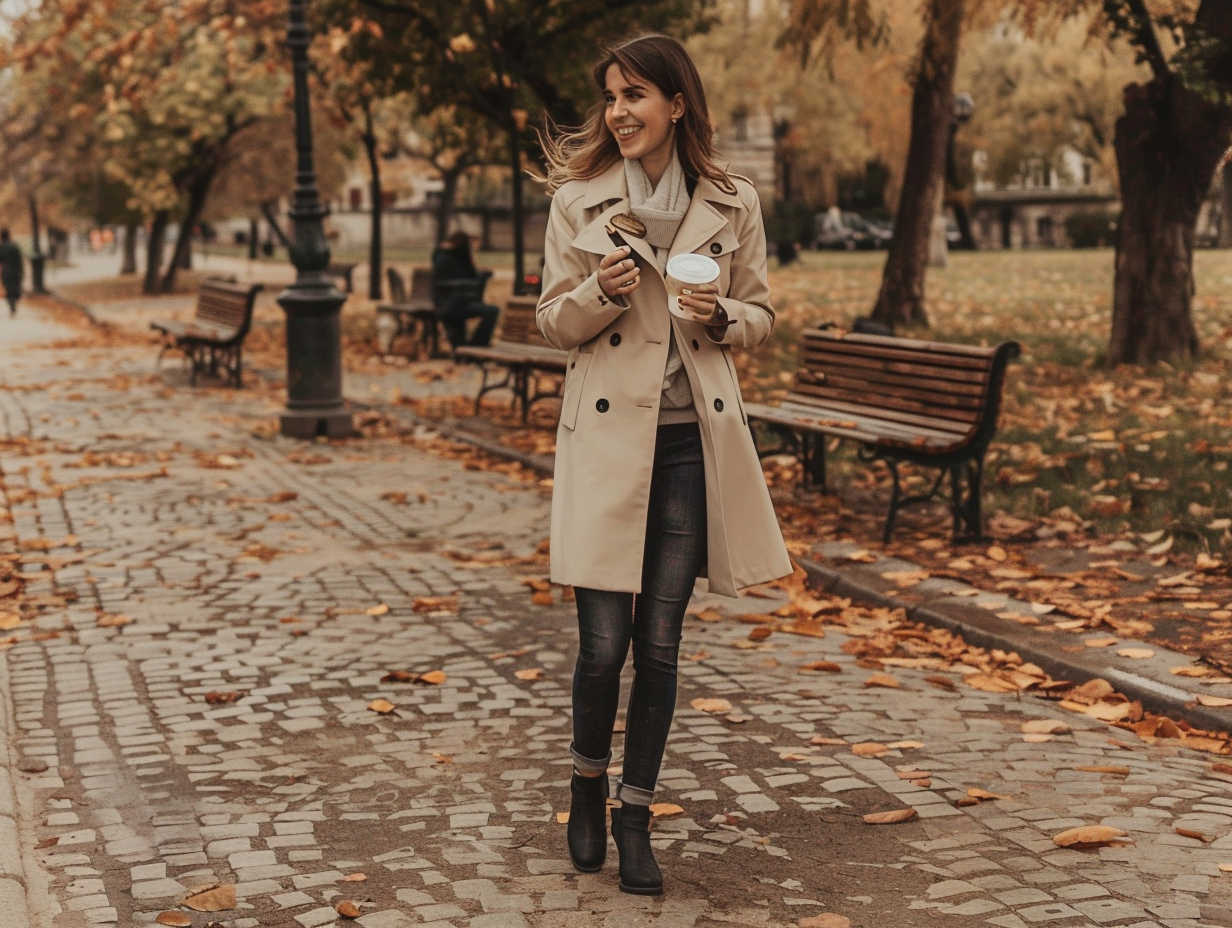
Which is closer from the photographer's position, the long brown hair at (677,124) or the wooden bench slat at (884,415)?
the long brown hair at (677,124)

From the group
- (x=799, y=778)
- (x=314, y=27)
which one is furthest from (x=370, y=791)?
(x=314, y=27)

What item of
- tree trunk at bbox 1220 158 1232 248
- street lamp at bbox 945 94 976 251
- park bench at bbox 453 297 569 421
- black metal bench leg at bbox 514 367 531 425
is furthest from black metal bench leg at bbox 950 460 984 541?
tree trunk at bbox 1220 158 1232 248

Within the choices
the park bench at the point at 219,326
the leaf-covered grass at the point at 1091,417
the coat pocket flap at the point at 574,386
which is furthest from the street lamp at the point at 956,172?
the coat pocket flap at the point at 574,386

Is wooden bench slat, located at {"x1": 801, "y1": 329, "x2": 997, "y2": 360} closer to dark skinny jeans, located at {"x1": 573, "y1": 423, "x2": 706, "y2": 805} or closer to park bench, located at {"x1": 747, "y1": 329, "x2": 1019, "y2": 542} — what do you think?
park bench, located at {"x1": 747, "y1": 329, "x2": 1019, "y2": 542}

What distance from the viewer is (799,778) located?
195 inches

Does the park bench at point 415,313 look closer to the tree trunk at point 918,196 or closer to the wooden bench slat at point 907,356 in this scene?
the tree trunk at point 918,196

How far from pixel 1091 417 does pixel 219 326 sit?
10.2m

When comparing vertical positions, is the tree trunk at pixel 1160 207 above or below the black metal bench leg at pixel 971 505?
above

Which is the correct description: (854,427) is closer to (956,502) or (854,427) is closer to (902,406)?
(902,406)

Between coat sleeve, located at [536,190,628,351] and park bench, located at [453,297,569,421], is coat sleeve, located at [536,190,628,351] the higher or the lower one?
the higher one

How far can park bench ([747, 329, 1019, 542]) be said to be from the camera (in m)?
8.14

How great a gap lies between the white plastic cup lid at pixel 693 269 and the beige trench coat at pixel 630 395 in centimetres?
12

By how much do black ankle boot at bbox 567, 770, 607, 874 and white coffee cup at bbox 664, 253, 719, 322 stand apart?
1.24 meters

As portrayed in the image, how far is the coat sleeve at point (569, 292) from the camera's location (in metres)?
3.86
